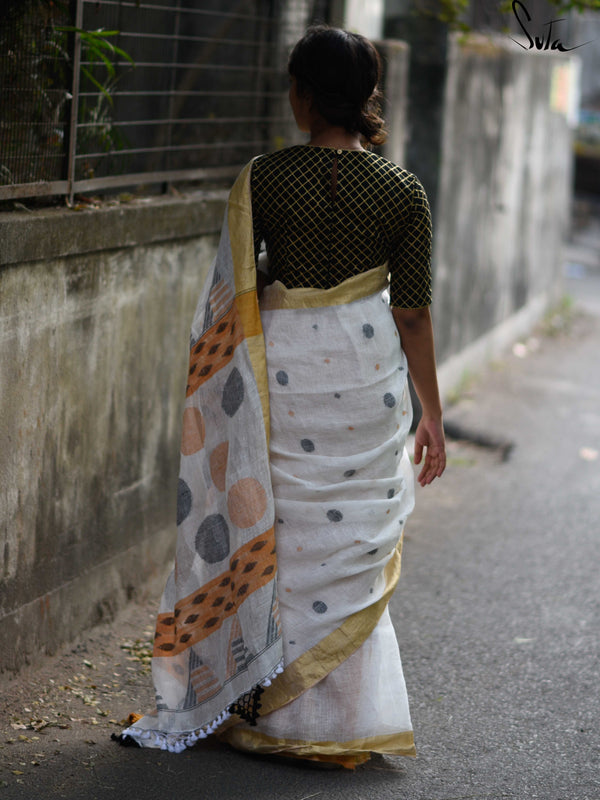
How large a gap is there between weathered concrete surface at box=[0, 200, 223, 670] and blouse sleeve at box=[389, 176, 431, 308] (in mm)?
1163

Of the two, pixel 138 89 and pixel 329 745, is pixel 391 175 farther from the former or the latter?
pixel 138 89

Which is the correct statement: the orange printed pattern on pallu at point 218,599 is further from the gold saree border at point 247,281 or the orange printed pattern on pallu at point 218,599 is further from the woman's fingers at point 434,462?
the woman's fingers at point 434,462

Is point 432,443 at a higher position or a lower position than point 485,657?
higher

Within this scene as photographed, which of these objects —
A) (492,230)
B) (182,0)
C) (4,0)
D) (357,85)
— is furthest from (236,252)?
(492,230)

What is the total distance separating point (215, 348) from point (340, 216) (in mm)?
538

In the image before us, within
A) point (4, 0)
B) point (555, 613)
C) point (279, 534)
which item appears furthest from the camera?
point (555, 613)

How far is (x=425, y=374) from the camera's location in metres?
3.28

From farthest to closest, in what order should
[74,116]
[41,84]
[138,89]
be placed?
[138,89] → [74,116] → [41,84]

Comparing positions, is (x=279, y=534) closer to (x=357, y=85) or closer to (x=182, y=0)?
(x=357, y=85)

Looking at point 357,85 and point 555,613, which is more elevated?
point 357,85

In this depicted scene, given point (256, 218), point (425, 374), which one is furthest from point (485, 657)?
point (256, 218)

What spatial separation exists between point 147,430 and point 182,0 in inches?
77.2

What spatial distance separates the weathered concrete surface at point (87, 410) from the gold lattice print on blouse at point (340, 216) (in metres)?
0.85

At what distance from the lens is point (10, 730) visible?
3379 mm
